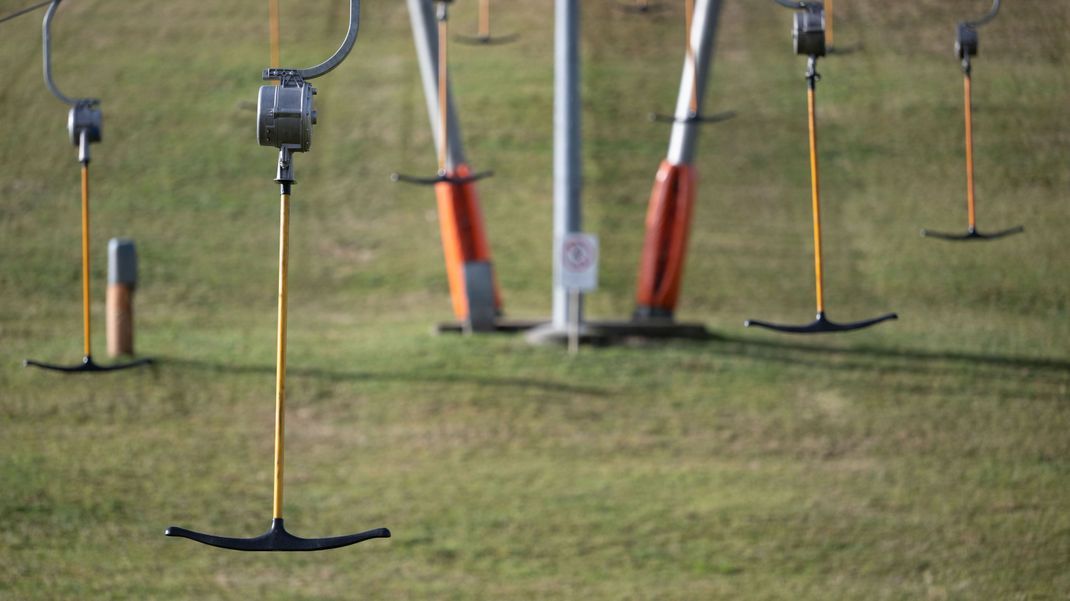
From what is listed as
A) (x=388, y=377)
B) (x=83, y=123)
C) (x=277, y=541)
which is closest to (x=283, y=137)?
(x=277, y=541)

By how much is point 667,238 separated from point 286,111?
9.19 meters

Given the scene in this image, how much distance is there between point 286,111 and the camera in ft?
18.7

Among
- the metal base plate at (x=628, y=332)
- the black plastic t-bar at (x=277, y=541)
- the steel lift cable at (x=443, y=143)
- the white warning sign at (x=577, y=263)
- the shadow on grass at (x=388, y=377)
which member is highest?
the steel lift cable at (x=443, y=143)

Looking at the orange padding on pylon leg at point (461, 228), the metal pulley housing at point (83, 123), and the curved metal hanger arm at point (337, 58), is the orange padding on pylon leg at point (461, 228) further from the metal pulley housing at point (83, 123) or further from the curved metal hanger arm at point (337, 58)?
the curved metal hanger arm at point (337, 58)

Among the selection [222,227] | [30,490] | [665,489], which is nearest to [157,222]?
[222,227]

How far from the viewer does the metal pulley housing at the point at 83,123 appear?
8188 mm

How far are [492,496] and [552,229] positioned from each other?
882 centimetres

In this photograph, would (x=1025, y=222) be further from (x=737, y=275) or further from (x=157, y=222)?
(x=157, y=222)

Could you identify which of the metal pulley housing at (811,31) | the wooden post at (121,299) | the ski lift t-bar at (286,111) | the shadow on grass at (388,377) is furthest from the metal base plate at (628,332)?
the ski lift t-bar at (286,111)

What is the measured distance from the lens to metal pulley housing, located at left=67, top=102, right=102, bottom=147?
819 cm

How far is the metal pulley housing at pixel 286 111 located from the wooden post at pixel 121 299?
7714 millimetres

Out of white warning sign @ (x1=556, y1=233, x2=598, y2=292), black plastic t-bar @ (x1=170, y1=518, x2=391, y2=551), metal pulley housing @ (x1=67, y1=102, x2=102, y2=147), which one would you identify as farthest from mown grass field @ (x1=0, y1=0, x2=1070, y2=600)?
black plastic t-bar @ (x1=170, y1=518, x2=391, y2=551)

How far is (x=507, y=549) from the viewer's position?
9305 mm

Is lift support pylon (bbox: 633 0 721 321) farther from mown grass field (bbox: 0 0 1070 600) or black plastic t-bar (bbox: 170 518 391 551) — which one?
black plastic t-bar (bbox: 170 518 391 551)
